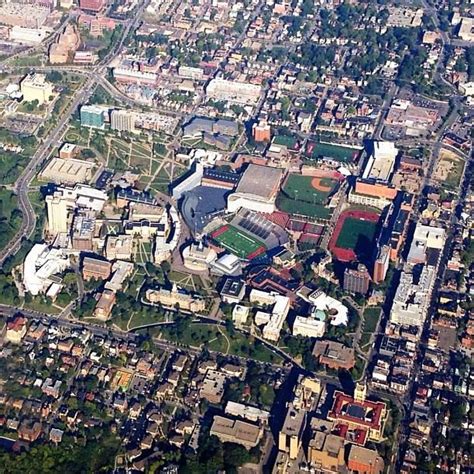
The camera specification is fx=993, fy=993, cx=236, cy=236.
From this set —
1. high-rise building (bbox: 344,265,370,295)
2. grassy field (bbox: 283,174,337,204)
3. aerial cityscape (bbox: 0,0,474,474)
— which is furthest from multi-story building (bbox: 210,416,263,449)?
grassy field (bbox: 283,174,337,204)

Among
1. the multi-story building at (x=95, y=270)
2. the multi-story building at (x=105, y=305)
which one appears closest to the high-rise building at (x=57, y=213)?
the multi-story building at (x=95, y=270)

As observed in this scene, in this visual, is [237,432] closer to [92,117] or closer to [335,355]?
[335,355]

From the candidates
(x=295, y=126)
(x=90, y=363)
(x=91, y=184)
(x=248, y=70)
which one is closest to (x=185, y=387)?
(x=90, y=363)

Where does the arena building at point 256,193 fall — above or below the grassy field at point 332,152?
below

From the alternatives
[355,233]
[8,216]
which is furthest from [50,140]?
[355,233]

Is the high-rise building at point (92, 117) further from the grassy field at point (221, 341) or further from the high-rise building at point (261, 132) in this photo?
the grassy field at point (221, 341)

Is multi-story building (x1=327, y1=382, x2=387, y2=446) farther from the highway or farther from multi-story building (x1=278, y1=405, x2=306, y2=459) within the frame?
the highway
